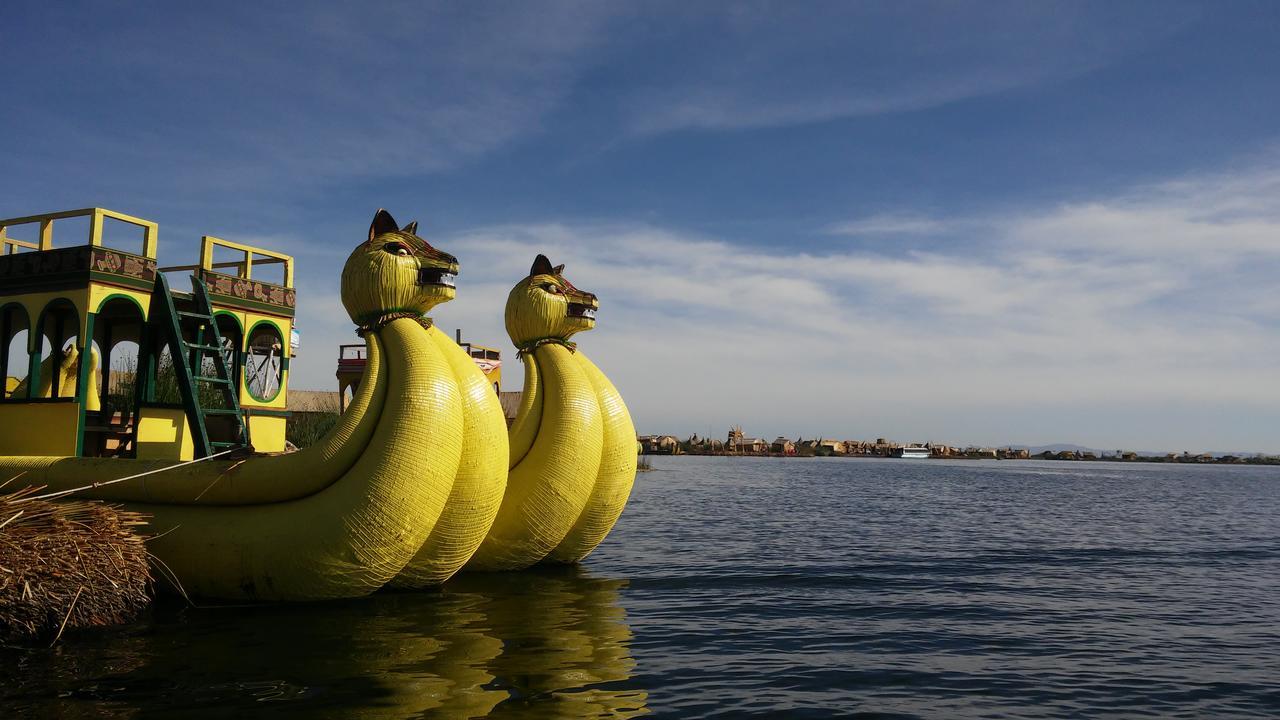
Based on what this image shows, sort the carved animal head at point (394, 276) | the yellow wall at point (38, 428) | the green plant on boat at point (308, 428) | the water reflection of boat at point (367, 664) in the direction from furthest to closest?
the green plant on boat at point (308, 428)
the yellow wall at point (38, 428)
the carved animal head at point (394, 276)
the water reflection of boat at point (367, 664)

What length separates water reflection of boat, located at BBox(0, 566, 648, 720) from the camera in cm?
630

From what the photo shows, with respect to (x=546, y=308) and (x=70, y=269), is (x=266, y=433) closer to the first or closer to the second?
(x=70, y=269)

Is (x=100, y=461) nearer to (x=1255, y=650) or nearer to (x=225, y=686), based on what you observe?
(x=225, y=686)

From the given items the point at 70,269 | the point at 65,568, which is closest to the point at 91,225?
the point at 70,269

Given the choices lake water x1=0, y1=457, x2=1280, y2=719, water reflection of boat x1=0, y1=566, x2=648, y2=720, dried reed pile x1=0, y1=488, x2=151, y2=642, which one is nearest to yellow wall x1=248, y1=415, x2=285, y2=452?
A: lake water x1=0, y1=457, x2=1280, y2=719

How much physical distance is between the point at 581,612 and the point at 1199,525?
22691 mm

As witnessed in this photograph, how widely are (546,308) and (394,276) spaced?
2730mm

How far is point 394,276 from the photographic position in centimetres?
1047

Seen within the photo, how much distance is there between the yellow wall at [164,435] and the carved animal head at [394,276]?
120 inches

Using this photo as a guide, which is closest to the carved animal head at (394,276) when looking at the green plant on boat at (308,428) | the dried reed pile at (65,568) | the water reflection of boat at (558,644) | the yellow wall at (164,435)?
the yellow wall at (164,435)

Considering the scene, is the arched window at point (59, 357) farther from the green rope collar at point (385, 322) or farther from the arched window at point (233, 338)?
the green rope collar at point (385, 322)

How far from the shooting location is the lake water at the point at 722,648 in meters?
6.64

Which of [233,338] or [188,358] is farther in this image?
[233,338]

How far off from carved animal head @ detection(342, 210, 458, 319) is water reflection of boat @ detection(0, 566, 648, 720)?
3.42 m
